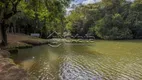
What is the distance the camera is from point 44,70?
1325cm

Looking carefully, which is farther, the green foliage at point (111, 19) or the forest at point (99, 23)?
the green foliage at point (111, 19)

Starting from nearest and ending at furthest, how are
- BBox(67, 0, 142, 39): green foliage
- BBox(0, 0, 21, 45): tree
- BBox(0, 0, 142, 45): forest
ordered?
1. BBox(0, 0, 21, 45): tree
2. BBox(0, 0, 142, 45): forest
3. BBox(67, 0, 142, 39): green foliage

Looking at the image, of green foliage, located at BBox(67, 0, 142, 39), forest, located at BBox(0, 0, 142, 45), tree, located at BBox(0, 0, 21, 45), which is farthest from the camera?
green foliage, located at BBox(67, 0, 142, 39)

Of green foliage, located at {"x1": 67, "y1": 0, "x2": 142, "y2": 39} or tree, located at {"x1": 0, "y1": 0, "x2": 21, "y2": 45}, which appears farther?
green foliage, located at {"x1": 67, "y1": 0, "x2": 142, "y2": 39}

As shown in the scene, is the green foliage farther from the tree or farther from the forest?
the tree

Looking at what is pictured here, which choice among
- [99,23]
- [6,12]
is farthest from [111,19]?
[6,12]

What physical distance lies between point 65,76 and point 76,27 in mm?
45116

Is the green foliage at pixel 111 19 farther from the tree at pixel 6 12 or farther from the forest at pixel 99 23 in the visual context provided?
the tree at pixel 6 12

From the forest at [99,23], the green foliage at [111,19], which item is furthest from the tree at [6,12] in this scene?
the green foliage at [111,19]

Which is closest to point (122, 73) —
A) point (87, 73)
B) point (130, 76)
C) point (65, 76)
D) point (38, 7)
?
point (130, 76)

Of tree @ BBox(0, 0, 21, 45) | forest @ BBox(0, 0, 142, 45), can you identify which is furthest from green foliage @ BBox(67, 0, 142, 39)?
tree @ BBox(0, 0, 21, 45)

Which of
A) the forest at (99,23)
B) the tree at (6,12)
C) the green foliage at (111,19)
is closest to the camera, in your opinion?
the tree at (6,12)

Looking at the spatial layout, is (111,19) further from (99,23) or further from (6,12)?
(6,12)

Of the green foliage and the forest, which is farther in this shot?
the green foliage
